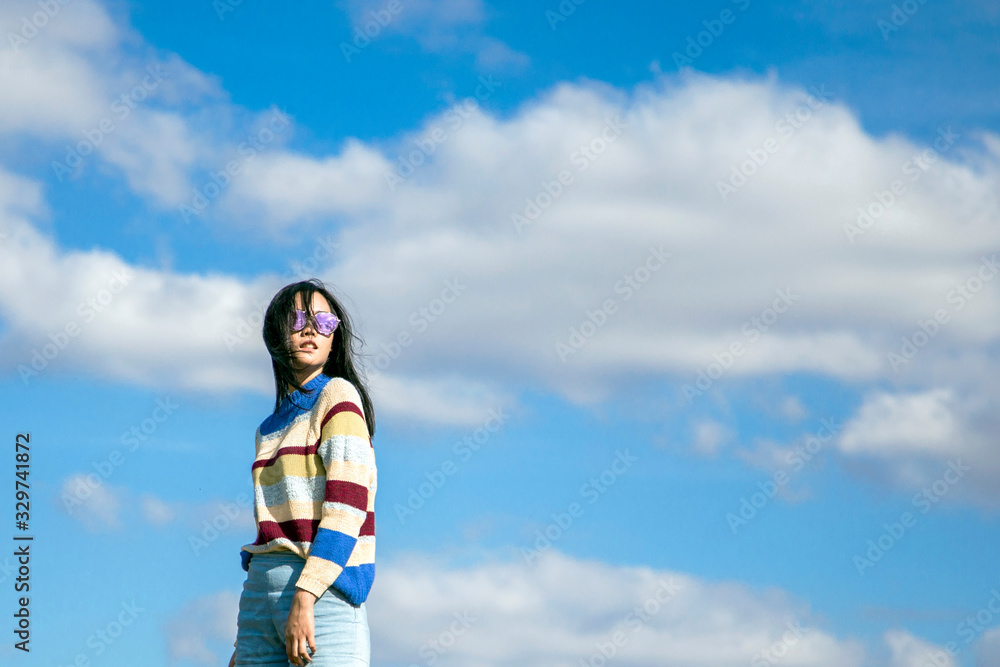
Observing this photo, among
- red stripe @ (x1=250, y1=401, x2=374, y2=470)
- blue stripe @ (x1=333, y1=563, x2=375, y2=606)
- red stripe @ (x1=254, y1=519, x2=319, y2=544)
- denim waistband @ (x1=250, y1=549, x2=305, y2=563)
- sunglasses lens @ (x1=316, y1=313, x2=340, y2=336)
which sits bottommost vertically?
blue stripe @ (x1=333, y1=563, x2=375, y2=606)

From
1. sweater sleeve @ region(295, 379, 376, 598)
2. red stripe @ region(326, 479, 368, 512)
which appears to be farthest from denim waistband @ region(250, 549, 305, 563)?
red stripe @ region(326, 479, 368, 512)

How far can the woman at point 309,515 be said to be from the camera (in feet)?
13.8

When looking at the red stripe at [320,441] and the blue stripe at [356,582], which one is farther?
the red stripe at [320,441]

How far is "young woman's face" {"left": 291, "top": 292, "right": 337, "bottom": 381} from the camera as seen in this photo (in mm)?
4675

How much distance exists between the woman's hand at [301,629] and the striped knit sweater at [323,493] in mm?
45

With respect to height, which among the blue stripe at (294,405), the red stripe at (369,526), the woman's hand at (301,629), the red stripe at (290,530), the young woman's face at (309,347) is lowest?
the woman's hand at (301,629)

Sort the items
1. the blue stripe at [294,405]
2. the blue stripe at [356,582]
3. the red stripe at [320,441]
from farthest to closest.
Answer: the blue stripe at [294,405] < the red stripe at [320,441] < the blue stripe at [356,582]

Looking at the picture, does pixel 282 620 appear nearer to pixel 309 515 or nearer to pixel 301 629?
pixel 301 629

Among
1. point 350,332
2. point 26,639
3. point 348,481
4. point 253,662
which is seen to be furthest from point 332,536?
point 26,639

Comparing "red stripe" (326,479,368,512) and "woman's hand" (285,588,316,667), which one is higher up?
"red stripe" (326,479,368,512)

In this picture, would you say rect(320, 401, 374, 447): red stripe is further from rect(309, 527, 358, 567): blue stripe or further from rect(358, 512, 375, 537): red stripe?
rect(309, 527, 358, 567): blue stripe

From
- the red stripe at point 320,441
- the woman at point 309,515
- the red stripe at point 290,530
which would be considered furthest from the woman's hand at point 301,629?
the red stripe at point 320,441

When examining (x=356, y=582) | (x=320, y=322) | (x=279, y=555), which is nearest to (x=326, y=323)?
(x=320, y=322)

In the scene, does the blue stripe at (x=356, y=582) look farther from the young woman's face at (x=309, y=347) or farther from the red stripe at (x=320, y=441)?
the young woman's face at (x=309, y=347)
